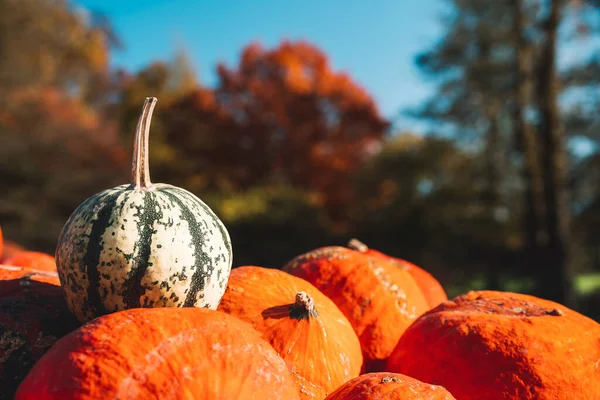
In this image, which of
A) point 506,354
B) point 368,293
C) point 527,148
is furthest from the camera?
point 527,148

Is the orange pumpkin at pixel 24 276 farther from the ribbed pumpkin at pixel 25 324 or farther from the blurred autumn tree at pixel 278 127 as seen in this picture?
the blurred autumn tree at pixel 278 127

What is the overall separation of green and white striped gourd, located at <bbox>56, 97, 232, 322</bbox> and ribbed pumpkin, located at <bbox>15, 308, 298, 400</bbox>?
141 millimetres

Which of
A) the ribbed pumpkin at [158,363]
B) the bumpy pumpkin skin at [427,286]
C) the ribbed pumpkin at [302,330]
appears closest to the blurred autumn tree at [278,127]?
the bumpy pumpkin skin at [427,286]

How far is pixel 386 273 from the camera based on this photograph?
93.4 inches

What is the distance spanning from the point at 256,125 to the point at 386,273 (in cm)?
2036

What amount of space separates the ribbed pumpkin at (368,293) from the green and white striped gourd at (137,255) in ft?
2.30

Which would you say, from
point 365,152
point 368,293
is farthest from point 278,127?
point 368,293

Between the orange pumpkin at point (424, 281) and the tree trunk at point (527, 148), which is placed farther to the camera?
the tree trunk at point (527, 148)

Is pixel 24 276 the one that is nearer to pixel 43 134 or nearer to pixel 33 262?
pixel 33 262

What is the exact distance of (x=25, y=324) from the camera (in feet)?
5.18

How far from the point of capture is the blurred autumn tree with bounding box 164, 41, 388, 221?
71.8 feet

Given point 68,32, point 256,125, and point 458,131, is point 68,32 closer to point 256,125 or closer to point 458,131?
point 256,125

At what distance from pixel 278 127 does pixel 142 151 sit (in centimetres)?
2106

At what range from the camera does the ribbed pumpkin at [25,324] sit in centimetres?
151
